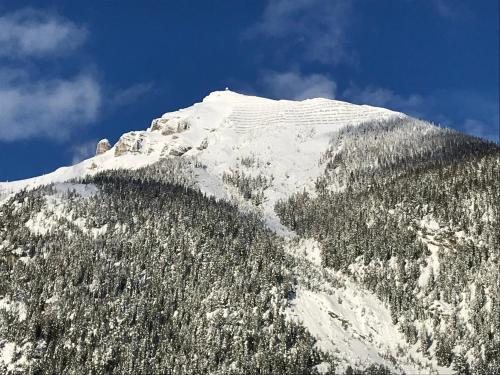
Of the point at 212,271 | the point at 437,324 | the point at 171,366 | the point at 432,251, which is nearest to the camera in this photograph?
the point at 171,366

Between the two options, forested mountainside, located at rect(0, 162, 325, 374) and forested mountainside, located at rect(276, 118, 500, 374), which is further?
forested mountainside, located at rect(276, 118, 500, 374)

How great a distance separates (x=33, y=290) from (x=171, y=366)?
42948 millimetres

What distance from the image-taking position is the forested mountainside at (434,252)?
406 feet

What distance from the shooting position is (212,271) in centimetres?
13788

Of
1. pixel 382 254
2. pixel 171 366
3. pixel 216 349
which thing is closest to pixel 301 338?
pixel 216 349

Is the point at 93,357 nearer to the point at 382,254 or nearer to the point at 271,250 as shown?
the point at 271,250

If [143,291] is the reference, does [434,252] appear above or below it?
above

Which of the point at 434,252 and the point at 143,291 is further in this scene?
the point at 434,252

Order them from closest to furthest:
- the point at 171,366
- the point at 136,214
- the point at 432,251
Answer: the point at 171,366 → the point at 432,251 → the point at 136,214

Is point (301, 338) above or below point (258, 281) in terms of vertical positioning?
below

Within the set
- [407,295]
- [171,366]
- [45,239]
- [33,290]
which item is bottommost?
[171,366]

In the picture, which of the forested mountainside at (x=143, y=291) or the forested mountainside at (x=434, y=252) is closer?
the forested mountainside at (x=143, y=291)

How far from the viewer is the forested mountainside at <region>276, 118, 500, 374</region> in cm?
12375

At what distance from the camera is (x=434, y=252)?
A: 14712 centimetres
